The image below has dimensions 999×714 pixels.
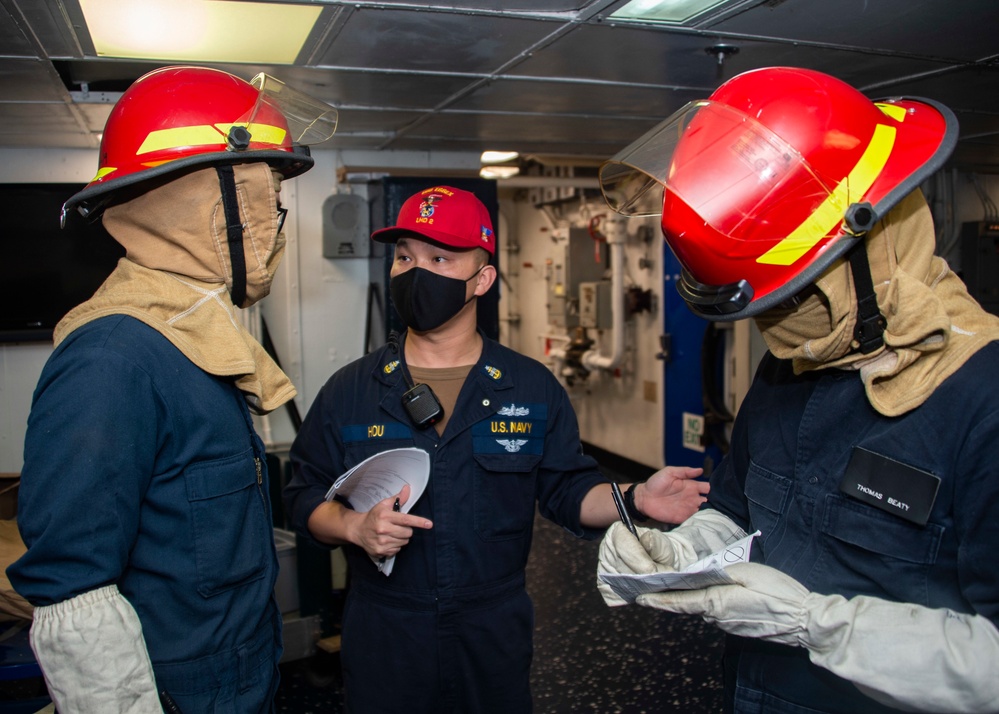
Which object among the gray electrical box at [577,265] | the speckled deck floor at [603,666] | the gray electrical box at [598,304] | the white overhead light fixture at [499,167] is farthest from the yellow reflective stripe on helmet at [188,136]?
the gray electrical box at [577,265]

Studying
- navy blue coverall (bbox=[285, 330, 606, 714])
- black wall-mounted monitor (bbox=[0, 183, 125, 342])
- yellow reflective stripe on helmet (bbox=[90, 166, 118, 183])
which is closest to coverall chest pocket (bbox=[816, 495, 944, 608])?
navy blue coverall (bbox=[285, 330, 606, 714])

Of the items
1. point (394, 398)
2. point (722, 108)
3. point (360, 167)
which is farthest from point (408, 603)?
point (360, 167)

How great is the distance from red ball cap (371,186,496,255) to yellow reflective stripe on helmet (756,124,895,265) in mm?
1018

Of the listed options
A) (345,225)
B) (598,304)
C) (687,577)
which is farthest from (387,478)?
(598,304)

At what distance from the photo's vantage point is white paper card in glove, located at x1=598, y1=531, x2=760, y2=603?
121cm

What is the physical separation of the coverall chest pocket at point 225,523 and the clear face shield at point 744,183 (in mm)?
909

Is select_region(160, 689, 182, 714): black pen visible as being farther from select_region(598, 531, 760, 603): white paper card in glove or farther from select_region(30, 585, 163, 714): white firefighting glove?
select_region(598, 531, 760, 603): white paper card in glove

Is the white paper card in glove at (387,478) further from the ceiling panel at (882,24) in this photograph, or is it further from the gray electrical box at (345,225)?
the gray electrical box at (345,225)

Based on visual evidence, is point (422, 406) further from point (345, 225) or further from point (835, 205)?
point (345, 225)

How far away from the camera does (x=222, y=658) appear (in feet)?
4.59

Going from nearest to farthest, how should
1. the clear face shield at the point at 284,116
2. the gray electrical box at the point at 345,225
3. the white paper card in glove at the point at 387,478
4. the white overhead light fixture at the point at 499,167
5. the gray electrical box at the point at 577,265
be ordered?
the clear face shield at the point at 284,116 < the white paper card in glove at the point at 387,478 < the gray electrical box at the point at 345,225 < the white overhead light fixture at the point at 499,167 < the gray electrical box at the point at 577,265

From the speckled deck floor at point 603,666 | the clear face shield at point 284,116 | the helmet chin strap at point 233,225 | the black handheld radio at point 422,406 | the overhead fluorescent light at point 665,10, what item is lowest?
the speckled deck floor at point 603,666

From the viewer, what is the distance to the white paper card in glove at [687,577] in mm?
1214

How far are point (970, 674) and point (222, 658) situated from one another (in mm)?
1202
